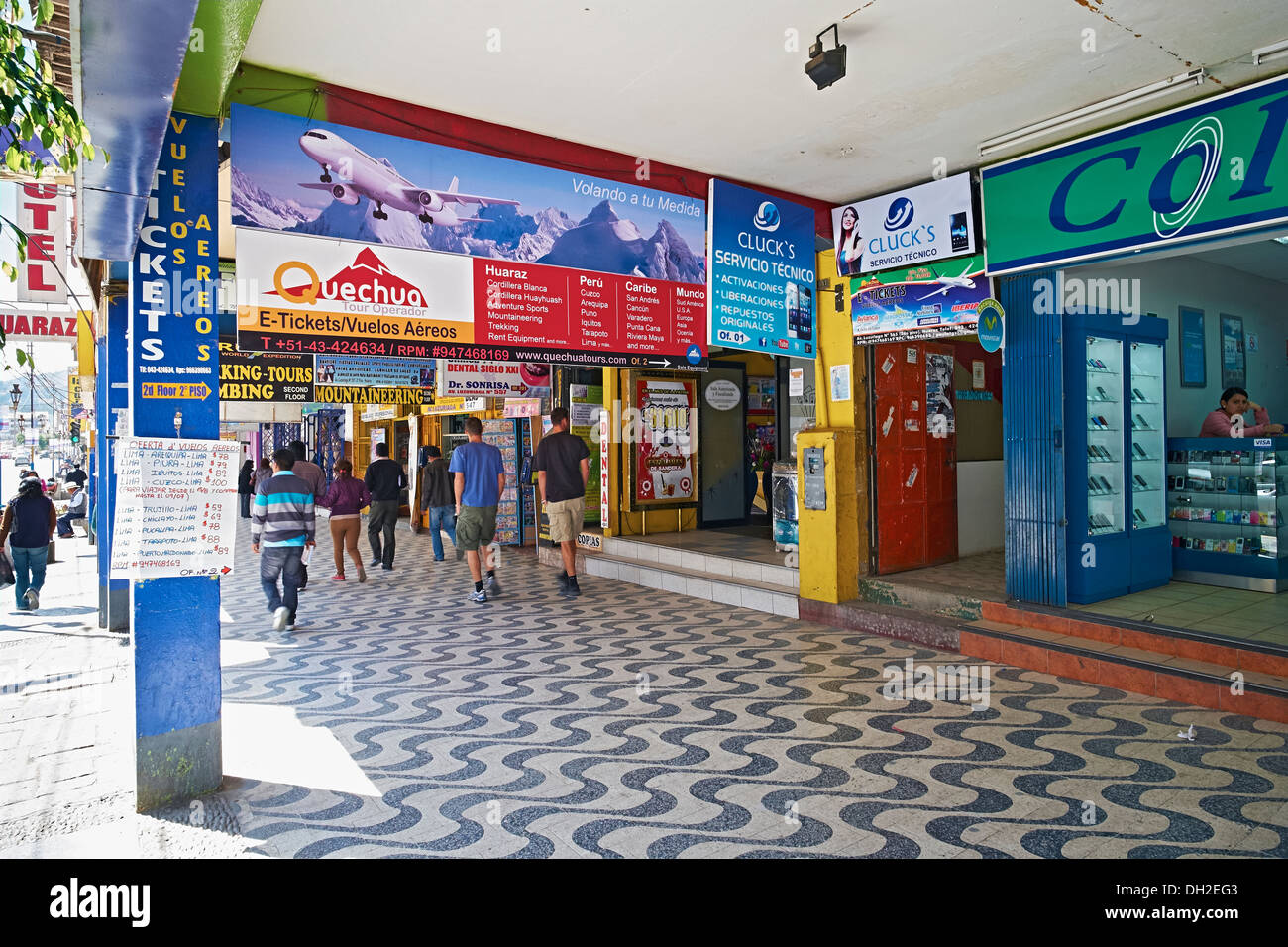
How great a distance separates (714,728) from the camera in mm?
4402

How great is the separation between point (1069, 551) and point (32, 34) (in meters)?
6.56

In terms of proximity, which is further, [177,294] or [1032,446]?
[1032,446]

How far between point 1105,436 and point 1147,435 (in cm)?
85

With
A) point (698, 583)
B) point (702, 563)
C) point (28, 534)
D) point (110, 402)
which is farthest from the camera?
point (702, 563)

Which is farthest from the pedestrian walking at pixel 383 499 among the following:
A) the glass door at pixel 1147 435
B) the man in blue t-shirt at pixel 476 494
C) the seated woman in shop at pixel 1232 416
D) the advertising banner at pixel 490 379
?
the seated woman in shop at pixel 1232 416

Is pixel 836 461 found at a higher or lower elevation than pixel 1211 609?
higher

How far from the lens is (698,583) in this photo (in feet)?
27.3

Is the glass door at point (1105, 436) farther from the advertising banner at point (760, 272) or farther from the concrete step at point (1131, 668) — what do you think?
the advertising banner at point (760, 272)

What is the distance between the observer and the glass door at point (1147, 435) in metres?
6.67

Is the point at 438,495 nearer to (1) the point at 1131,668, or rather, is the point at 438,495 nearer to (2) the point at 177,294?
(2) the point at 177,294

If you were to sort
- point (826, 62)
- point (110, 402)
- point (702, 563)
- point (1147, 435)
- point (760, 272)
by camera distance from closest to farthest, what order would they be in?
point (826, 62) < point (760, 272) < point (110, 402) < point (1147, 435) < point (702, 563)

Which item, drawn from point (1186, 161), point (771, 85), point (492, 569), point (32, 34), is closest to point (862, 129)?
point (771, 85)

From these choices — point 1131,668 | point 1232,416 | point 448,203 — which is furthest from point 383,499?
point 1232,416

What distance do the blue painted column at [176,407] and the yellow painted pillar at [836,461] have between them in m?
4.79
